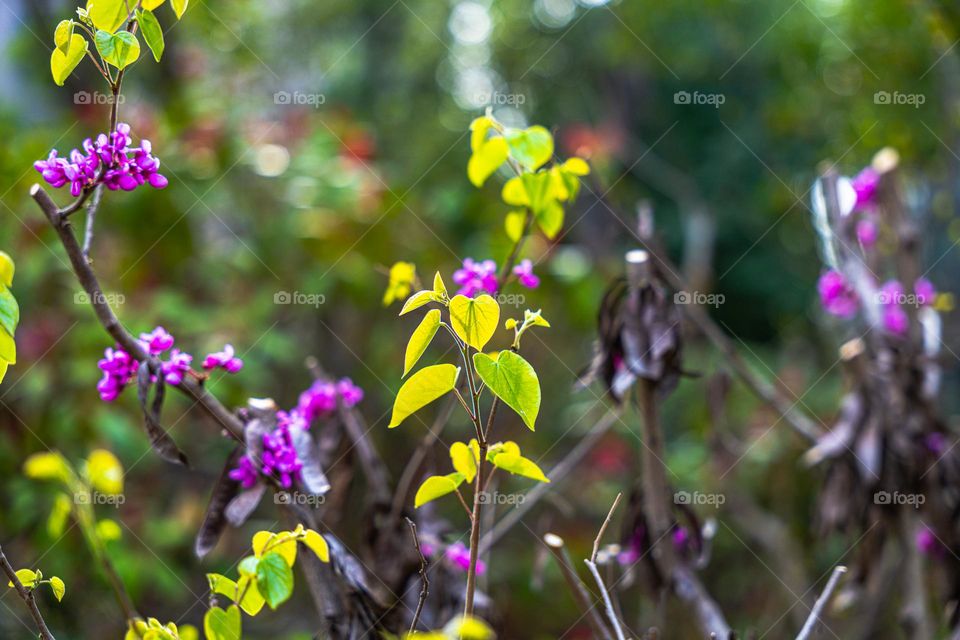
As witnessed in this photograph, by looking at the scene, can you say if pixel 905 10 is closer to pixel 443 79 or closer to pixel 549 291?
pixel 549 291

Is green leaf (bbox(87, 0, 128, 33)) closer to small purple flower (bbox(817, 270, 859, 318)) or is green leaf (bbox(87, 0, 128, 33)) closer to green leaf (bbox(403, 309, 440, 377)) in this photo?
green leaf (bbox(403, 309, 440, 377))

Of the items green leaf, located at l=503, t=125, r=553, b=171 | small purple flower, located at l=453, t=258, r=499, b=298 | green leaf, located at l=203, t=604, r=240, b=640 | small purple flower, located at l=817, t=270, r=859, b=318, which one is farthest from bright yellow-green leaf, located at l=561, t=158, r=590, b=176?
small purple flower, located at l=817, t=270, r=859, b=318

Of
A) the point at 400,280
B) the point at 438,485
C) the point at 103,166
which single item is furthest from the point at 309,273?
the point at 438,485

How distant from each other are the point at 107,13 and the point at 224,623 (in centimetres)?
54

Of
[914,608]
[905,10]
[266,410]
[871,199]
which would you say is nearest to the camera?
[266,410]

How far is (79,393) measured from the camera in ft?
6.25

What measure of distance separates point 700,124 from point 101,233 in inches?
212

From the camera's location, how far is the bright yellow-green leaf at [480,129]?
0.93 m

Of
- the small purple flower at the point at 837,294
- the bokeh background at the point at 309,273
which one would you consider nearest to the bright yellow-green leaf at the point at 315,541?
the bokeh background at the point at 309,273

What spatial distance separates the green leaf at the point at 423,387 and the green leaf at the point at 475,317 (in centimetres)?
3

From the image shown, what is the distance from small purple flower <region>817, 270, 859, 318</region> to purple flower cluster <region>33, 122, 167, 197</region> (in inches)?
47.3

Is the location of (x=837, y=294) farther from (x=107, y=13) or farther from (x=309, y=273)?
(x=309, y=273)

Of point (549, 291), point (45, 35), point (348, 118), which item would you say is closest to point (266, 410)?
point (549, 291)

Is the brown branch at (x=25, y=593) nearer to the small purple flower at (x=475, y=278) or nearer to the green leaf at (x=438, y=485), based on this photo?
the green leaf at (x=438, y=485)
